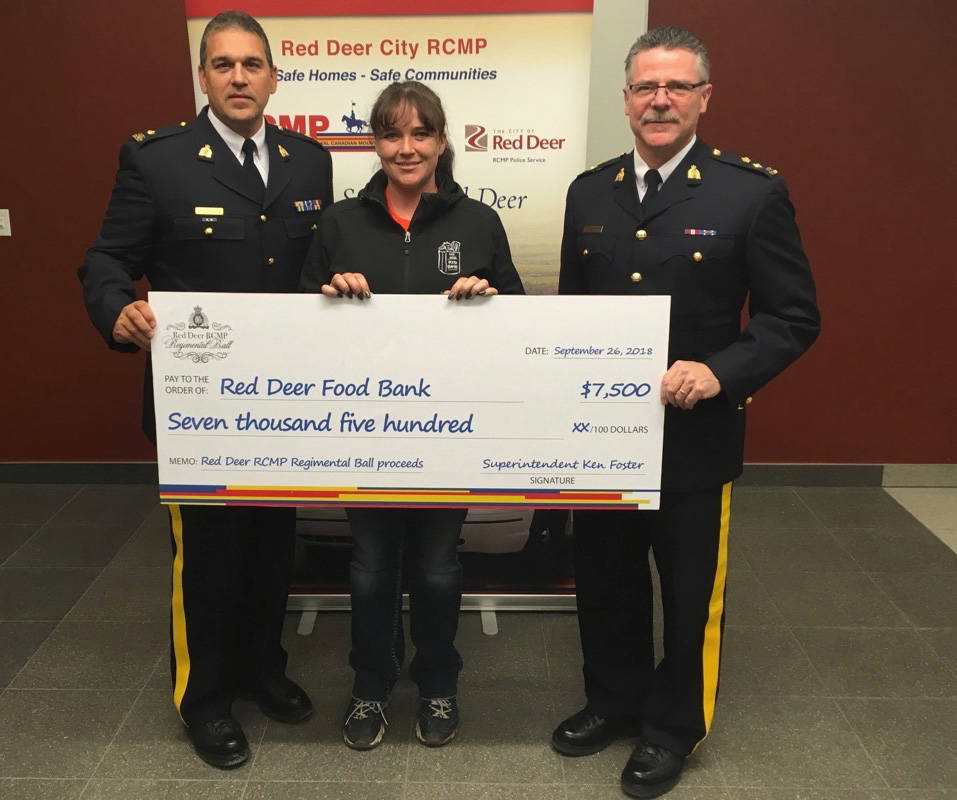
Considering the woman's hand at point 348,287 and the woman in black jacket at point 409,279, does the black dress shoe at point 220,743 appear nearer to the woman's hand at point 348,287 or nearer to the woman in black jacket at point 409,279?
the woman in black jacket at point 409,279

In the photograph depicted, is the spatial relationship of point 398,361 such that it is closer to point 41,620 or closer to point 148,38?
point 41,620

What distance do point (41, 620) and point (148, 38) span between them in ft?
7.13

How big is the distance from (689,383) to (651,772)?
93 centimetres

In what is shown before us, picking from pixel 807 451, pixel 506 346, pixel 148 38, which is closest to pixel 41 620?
pixel 506 346

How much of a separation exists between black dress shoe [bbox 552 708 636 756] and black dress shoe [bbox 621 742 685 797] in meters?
0.12

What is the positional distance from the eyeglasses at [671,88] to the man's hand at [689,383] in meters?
0.52

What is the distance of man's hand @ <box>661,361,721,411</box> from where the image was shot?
174 cm

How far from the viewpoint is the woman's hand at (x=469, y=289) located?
1.79m

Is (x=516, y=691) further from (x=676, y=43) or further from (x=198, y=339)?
(x=676, y=43)

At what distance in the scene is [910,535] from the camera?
3.39 metres

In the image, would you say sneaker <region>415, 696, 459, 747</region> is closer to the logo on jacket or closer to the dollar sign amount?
the dollar sign amount

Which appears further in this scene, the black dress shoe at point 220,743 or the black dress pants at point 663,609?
the black dress shoe at point 220,743

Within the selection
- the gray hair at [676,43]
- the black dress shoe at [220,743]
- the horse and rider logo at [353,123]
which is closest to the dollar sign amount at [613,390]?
the gray hair at [676,43]

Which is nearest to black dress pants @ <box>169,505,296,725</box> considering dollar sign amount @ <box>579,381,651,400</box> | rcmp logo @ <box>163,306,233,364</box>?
rcmp logo @ <box>163,306,233,364</box>
